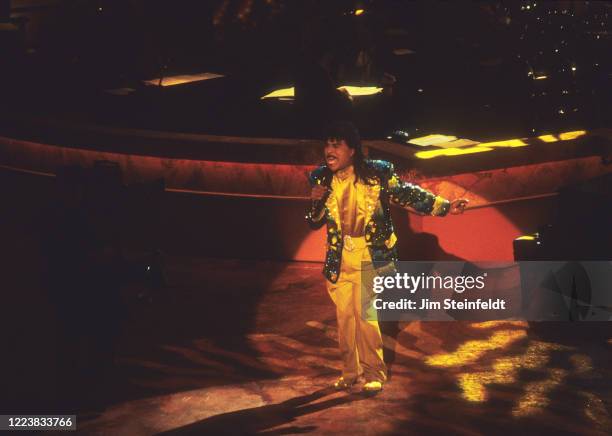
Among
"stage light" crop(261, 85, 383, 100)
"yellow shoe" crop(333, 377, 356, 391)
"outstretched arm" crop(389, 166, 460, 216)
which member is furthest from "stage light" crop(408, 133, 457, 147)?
"yellow shoe" crop(333, 377, 356, 391)

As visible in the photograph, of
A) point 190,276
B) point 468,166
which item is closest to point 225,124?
point 190,276

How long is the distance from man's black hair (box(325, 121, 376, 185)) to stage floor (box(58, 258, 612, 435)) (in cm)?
148

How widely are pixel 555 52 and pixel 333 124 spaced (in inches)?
265

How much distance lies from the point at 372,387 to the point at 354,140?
5.48 ft

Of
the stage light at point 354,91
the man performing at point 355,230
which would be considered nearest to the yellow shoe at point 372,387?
the man performing at point 355,230

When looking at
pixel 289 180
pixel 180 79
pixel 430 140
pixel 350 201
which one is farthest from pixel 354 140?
pixel 180 79

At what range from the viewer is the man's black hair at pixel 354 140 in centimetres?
700

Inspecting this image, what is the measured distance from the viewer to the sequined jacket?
23.5 ft

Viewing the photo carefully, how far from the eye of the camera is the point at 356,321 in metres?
7.29

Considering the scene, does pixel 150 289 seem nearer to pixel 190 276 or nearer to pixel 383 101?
pixel 190 276

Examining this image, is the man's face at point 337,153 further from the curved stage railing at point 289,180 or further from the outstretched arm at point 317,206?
the curved stage railing at point 289,180

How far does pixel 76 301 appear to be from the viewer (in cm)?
821

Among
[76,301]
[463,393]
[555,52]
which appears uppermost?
[555,52]

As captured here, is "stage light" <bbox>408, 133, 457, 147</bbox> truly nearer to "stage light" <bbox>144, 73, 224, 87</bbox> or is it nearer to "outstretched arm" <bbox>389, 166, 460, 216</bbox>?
"outstretched arm" <bbox>389, 166, 460, 216</bbox>
